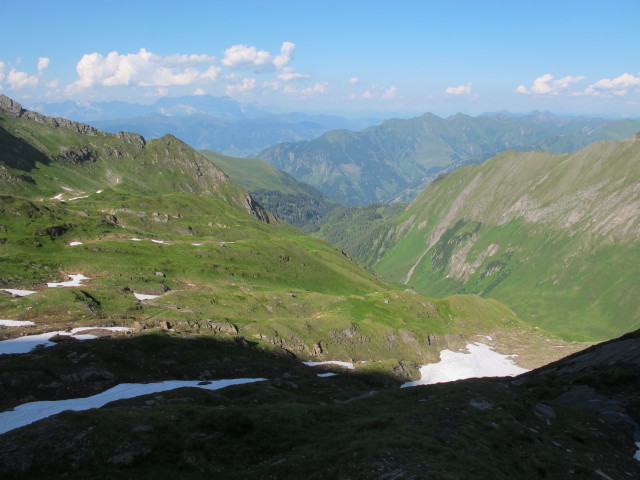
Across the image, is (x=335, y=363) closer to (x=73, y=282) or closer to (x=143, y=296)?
Answer: (x=143, y=296)

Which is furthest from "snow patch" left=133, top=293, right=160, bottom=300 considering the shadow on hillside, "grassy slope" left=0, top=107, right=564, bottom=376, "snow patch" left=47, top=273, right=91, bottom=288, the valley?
the shadow on hillside

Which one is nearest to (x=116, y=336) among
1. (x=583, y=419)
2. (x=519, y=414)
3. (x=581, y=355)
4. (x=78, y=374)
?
(x=78, y=374)

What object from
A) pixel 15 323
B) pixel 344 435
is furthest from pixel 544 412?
pixel 15 323

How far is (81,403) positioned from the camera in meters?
45.5

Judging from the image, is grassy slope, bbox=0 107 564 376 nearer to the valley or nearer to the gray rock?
the valley

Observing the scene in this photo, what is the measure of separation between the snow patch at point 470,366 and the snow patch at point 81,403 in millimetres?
55068

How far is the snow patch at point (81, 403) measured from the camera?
38688 millimetres

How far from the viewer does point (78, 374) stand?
5247 centimetres

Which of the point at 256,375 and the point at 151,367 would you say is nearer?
the point at 151,367

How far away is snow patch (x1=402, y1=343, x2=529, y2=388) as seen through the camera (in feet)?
324

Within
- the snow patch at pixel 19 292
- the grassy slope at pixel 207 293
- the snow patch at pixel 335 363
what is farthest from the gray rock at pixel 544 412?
the snow patch at pixel 19 292

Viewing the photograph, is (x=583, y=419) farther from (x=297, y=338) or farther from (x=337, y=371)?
(x=297, y=338)

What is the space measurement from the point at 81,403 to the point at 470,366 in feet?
297

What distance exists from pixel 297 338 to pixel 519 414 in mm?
56802
